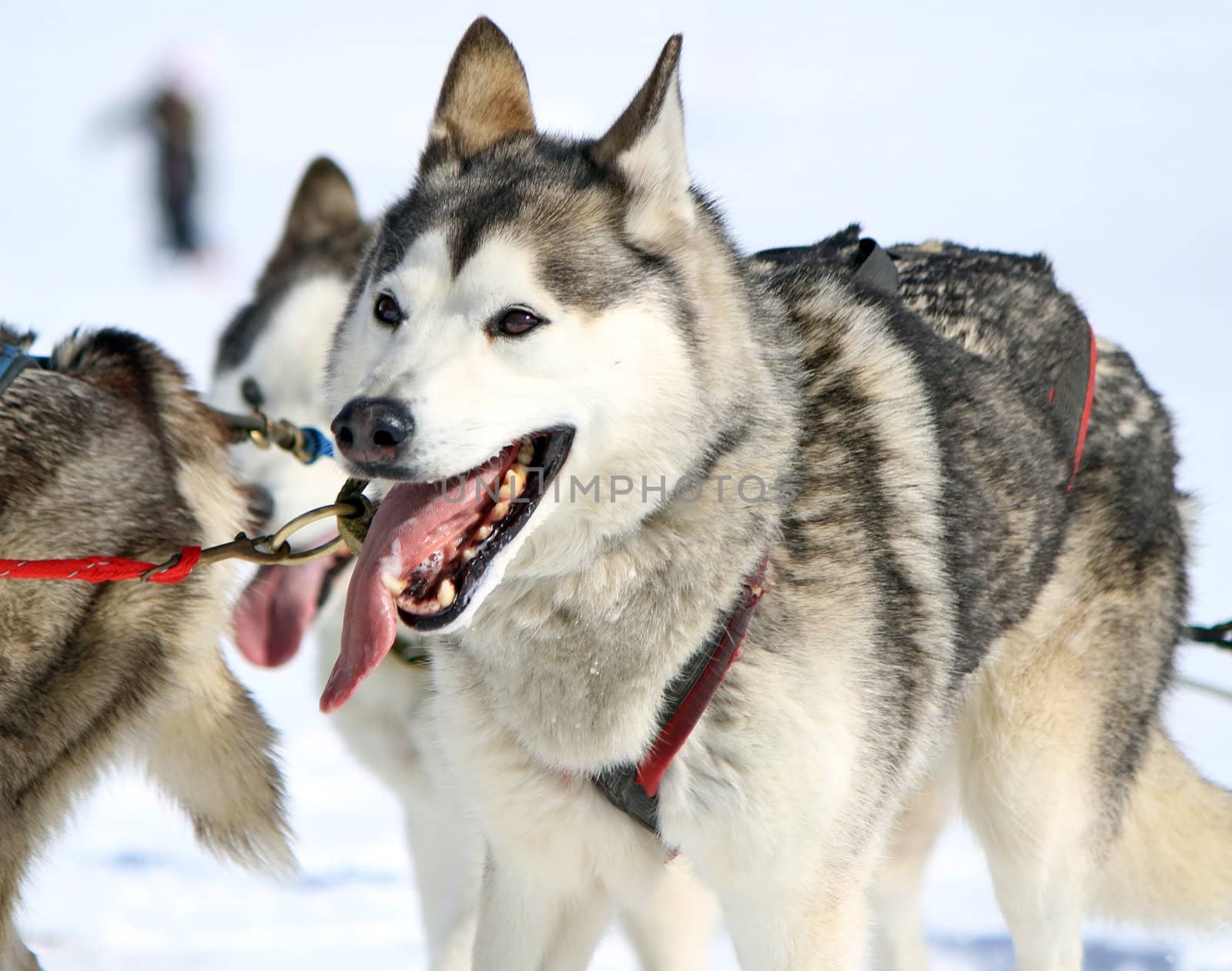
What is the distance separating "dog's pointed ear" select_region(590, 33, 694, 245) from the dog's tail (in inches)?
58.6

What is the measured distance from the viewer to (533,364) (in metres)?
1.59

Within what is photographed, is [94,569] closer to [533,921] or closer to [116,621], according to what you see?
[116,621]

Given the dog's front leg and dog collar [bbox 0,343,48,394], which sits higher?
dog collar [bbox 0,343,48,394]

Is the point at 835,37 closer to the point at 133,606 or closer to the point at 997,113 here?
the point at 997,113

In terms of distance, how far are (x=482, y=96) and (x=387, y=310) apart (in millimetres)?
477

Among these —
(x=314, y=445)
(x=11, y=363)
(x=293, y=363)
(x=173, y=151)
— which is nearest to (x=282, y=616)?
(x=314, y=445)

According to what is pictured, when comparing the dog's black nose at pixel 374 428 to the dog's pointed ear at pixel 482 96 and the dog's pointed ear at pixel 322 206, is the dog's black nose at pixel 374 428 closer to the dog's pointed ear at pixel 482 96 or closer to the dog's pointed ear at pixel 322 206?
the dog's pointed ear at pixel 482 96

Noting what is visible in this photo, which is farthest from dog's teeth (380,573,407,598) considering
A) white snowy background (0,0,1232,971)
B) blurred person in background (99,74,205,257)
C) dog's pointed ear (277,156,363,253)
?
blurred person in background (99,74,205,257)

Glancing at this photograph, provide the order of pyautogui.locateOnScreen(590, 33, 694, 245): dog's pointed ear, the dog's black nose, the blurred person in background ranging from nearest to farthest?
the dog's black nose
pyautogui.locateOnScreen(590, 33, 694, 245): dog's pointed ear
the blurred person in background

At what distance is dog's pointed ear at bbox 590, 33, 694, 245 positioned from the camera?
172cm

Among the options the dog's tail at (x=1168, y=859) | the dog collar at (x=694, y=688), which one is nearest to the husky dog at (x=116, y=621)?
the dog collar at (x=694, y=688)

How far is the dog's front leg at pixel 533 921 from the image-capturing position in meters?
1.95

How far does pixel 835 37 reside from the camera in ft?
54.1

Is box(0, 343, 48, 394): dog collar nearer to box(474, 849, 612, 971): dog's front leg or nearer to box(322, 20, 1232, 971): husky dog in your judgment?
box(322, 20, 1232, 971): husky dog
